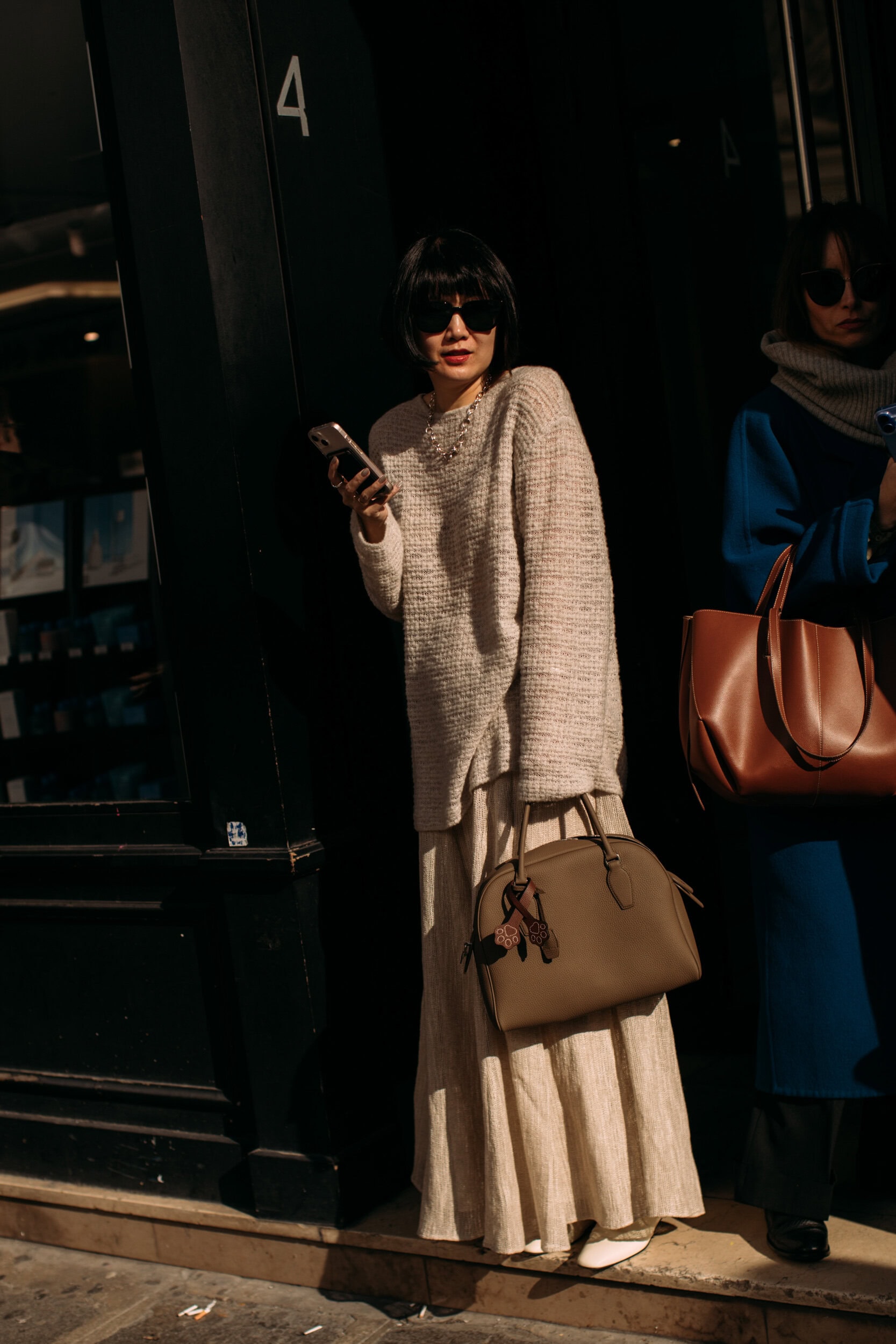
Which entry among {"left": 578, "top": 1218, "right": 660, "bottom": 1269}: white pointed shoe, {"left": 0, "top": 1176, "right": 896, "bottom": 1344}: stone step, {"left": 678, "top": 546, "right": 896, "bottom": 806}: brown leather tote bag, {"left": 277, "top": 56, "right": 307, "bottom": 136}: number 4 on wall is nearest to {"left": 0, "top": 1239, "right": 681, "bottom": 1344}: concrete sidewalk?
{"left": 0, "top": 1176, "right": 896, "bottom": 1344}: stone step

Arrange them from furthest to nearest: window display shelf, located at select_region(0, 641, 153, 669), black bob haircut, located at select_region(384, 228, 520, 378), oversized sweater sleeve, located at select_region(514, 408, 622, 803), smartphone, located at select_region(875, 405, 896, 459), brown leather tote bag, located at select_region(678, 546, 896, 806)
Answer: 1. window display shelf, located at select_region(0, 641, 153, 669)
2. black bob haircut, located at select_region(384, 228, 520, 378)
3. oversized sweater sleeve, located at select_region(514, 408, 622, 803)
4. brown leather tote bag, located at select_region(678, 546, 896, 806)
5. smartphone, located at select_region(875, 405, 896, 459)

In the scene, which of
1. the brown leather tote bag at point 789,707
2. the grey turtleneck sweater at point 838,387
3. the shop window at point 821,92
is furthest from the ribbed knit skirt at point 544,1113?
the shop window at point 821,92

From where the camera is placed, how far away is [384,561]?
9.16 ft

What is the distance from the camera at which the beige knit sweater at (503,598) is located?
2.64 m

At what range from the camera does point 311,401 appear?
10.2 feet

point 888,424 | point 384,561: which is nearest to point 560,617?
point 384,561

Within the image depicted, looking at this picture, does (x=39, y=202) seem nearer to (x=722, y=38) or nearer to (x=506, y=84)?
(x=506, y=84)

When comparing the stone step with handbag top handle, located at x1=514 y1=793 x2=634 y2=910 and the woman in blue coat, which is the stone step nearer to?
the woman in blue coat

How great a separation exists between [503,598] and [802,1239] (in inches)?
56.2

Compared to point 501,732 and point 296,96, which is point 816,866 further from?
point 296,96

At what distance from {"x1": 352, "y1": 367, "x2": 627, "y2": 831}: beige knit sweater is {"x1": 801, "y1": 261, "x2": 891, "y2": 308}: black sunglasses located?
0.56 metres

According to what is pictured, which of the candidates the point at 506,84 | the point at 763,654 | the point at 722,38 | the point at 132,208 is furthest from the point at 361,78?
the point at 763,654

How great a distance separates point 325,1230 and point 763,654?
1.75 metres

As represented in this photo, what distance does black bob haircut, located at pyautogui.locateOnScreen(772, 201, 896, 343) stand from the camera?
8.39 ft
